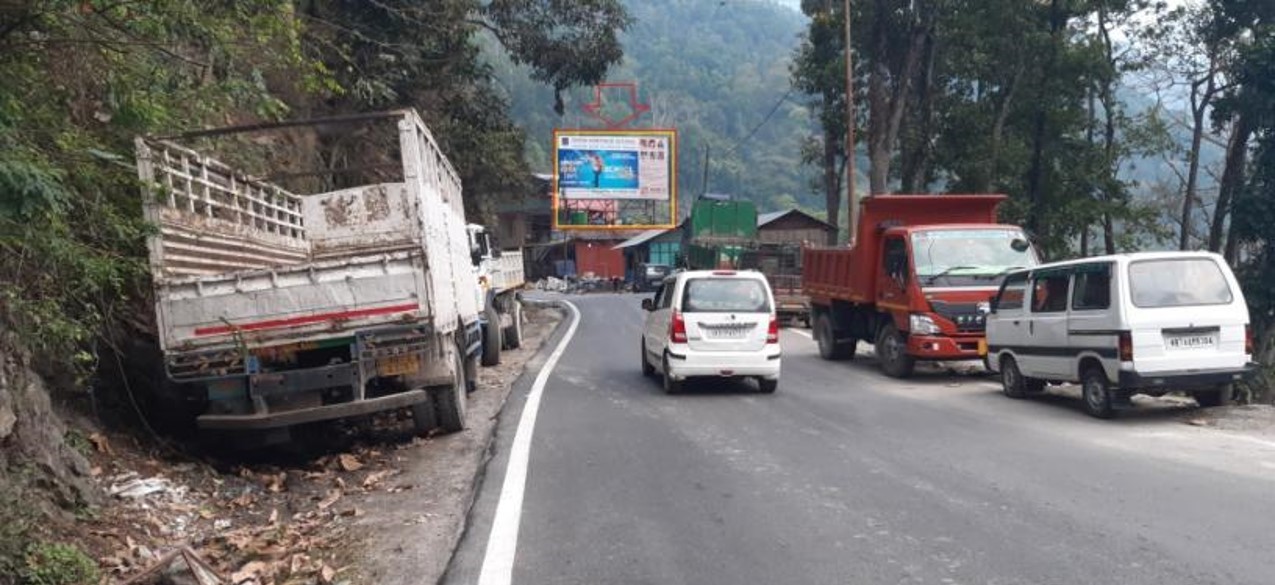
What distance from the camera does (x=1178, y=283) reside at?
1064 centimetres

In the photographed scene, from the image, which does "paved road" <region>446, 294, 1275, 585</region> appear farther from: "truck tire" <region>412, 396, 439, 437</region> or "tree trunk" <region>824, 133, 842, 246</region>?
"tree trunk" <region>824, 133, 842, 246</region>

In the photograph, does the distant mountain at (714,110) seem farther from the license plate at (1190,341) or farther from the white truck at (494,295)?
the license plate at (1190,341)

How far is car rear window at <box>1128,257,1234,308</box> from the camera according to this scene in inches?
415

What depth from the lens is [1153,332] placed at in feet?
33.9

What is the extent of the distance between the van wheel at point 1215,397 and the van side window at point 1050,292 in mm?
1663

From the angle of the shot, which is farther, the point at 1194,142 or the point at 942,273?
the point at 1194,142

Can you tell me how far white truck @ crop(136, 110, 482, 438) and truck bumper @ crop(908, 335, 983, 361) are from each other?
725 centimetres

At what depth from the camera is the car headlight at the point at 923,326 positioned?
14.7 metres

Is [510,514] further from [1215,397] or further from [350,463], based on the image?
[1215,397]

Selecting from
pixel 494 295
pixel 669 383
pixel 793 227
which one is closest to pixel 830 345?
pixel 494 295

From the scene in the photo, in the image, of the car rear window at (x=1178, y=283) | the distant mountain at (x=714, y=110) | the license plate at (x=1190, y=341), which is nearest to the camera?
the license plate at (x=1190, y=341)

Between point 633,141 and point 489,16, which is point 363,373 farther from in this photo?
Answer: point 633,141

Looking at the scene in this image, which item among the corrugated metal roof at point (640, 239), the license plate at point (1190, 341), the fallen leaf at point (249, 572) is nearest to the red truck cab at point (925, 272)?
the license plate at point (1190, 341)

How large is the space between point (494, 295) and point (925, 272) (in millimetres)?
7512
